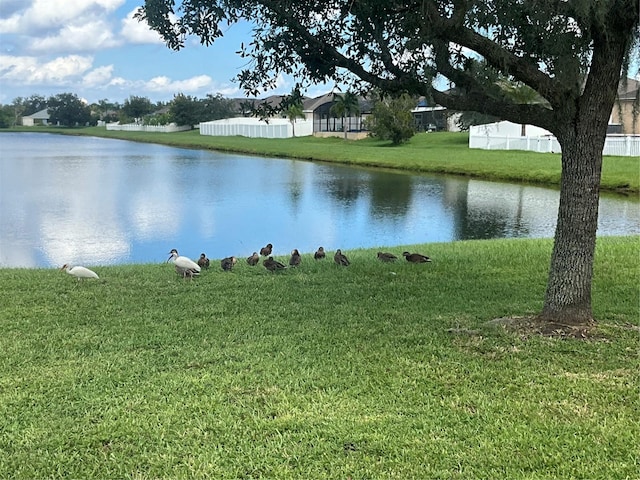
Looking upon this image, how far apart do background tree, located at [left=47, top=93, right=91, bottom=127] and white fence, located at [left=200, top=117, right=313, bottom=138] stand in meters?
57.0

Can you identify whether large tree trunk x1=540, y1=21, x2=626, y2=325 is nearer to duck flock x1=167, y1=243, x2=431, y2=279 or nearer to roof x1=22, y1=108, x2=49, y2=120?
duck flock x1=167, y1=243, x2=431, y2=279

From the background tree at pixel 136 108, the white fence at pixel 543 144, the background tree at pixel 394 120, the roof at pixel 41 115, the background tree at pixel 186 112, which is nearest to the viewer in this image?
the white fence at pixel 543 144

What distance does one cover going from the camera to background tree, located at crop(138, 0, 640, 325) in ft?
15.4

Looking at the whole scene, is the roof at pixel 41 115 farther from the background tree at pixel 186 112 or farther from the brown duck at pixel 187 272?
the brown duck at pixel 187 272

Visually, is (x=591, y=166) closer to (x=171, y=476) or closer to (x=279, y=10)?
(x=279, y=10)

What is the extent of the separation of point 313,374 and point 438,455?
126 centimetres

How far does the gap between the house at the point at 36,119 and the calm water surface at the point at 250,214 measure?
12285 cm

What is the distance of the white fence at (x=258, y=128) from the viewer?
65562mm

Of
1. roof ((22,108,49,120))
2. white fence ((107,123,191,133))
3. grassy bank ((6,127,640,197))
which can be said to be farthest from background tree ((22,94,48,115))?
grassy bank ((6,127,640,197))

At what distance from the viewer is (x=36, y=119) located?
142125 millimetres

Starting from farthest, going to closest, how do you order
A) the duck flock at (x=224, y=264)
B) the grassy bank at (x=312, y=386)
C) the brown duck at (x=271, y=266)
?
the brown duck at (x=271, y=266), the duck flock at (x=224, y=264), the grassy bank at (x=312, y=386)

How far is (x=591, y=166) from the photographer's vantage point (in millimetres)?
4953

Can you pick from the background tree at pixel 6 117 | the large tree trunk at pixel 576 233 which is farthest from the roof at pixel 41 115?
the large tree trunk at pixel 576 233

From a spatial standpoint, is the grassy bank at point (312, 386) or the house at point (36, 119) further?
the house at point (36, 119)
